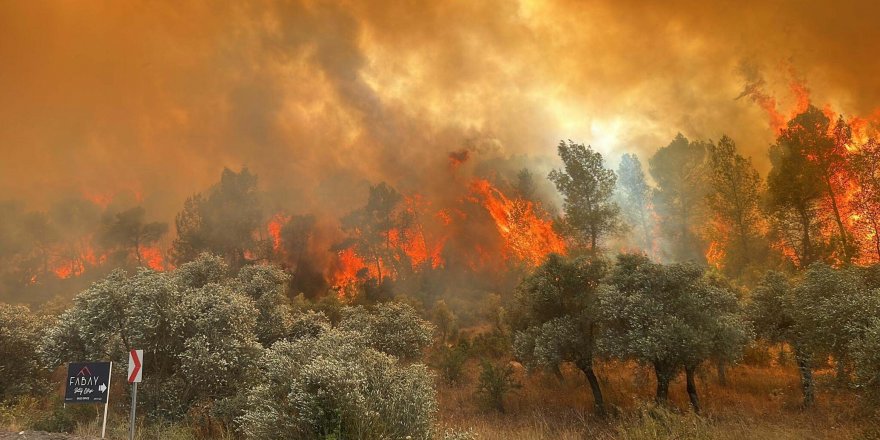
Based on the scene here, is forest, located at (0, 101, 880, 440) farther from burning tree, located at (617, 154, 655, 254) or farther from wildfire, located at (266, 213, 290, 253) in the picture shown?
wildfire, located at (266, 213, 290, 253)

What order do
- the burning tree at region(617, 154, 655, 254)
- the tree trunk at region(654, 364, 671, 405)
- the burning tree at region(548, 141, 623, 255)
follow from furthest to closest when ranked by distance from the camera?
the burning tree at region(617, 154, 655, 254) < the burning tree at region(548, 141, 623, 255) < the tree trunk at region(654, 364, 671, 405)

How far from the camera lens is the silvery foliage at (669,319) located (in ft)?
76.5

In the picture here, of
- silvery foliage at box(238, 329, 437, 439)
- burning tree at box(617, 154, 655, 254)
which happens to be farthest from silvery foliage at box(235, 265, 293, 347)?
burning tree at box(617, 154, 655, 254)

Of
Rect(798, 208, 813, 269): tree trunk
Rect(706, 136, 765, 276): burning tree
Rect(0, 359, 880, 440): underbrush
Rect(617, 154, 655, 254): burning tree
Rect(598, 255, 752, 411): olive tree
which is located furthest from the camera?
Rect(617, 154, 655, 254): burning tree

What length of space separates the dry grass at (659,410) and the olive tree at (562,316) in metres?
2.21

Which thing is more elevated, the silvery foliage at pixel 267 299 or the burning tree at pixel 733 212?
the burning tree at pixel 733 212

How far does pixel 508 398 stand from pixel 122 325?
89.8ft

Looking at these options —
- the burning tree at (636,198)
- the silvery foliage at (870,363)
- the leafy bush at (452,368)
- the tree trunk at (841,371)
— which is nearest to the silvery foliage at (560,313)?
the tree trunk at (841,371)

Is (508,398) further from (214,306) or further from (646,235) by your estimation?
(646,235)

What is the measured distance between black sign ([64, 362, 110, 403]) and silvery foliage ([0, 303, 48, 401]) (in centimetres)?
1613

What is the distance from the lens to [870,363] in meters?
15.8

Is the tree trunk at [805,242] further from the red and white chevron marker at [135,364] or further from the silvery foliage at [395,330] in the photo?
the red and white chevron marker at [135,364]

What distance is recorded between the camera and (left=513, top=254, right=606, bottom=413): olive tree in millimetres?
28438

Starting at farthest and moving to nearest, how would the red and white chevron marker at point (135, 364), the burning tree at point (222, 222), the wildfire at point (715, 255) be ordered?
the burning tree at point (222, 222) → the wildfire at point (715, 255) → the red and white chevron marker at point (135, 364)
